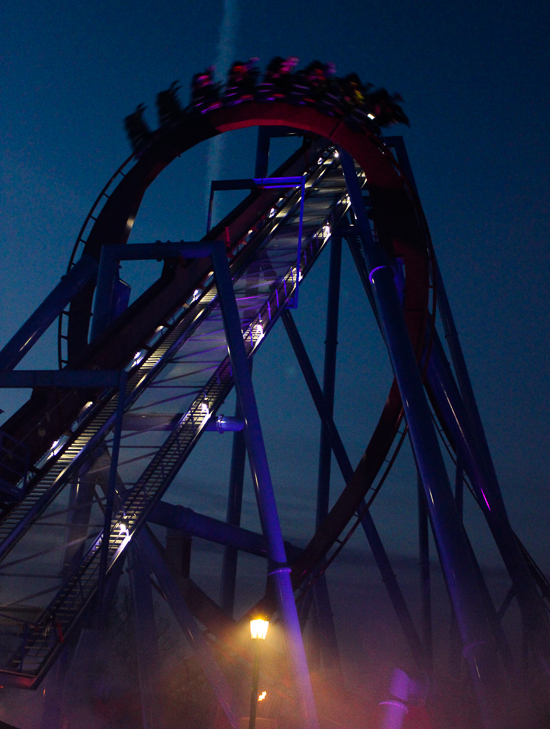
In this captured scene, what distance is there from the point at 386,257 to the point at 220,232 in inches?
159

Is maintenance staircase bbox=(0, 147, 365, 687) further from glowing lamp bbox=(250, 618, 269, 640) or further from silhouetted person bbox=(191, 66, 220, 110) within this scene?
silhouetted person bbox=(191, 66, 220, 110)

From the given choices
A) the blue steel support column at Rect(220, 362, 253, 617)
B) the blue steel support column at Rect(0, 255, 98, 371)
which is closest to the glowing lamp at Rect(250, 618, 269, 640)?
the blue steel support column at Rect(0, 255, 98, 371)

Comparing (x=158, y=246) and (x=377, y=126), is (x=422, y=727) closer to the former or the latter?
(x=158, y=246)

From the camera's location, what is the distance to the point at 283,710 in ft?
55.7

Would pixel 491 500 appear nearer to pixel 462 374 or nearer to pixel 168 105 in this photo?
pixel 462 374

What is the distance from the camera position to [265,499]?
1176 cm

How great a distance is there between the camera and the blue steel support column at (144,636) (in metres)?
12.4

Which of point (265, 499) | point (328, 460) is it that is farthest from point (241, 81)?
point (328, 460)

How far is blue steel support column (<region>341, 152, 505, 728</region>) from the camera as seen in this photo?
35.4 feet

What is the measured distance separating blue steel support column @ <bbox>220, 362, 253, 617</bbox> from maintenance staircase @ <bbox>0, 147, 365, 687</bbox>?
4193 millimetres

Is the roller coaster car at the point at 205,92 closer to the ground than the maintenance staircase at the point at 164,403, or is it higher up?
higher up

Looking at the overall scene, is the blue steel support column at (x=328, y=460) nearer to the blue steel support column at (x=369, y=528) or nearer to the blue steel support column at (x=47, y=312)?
the blue steel support column at (x=369, y=528)

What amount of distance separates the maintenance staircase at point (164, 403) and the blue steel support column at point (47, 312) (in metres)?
1.93

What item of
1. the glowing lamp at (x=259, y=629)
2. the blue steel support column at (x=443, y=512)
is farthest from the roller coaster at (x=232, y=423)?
the glowing lamp at (x=259, y=629)
